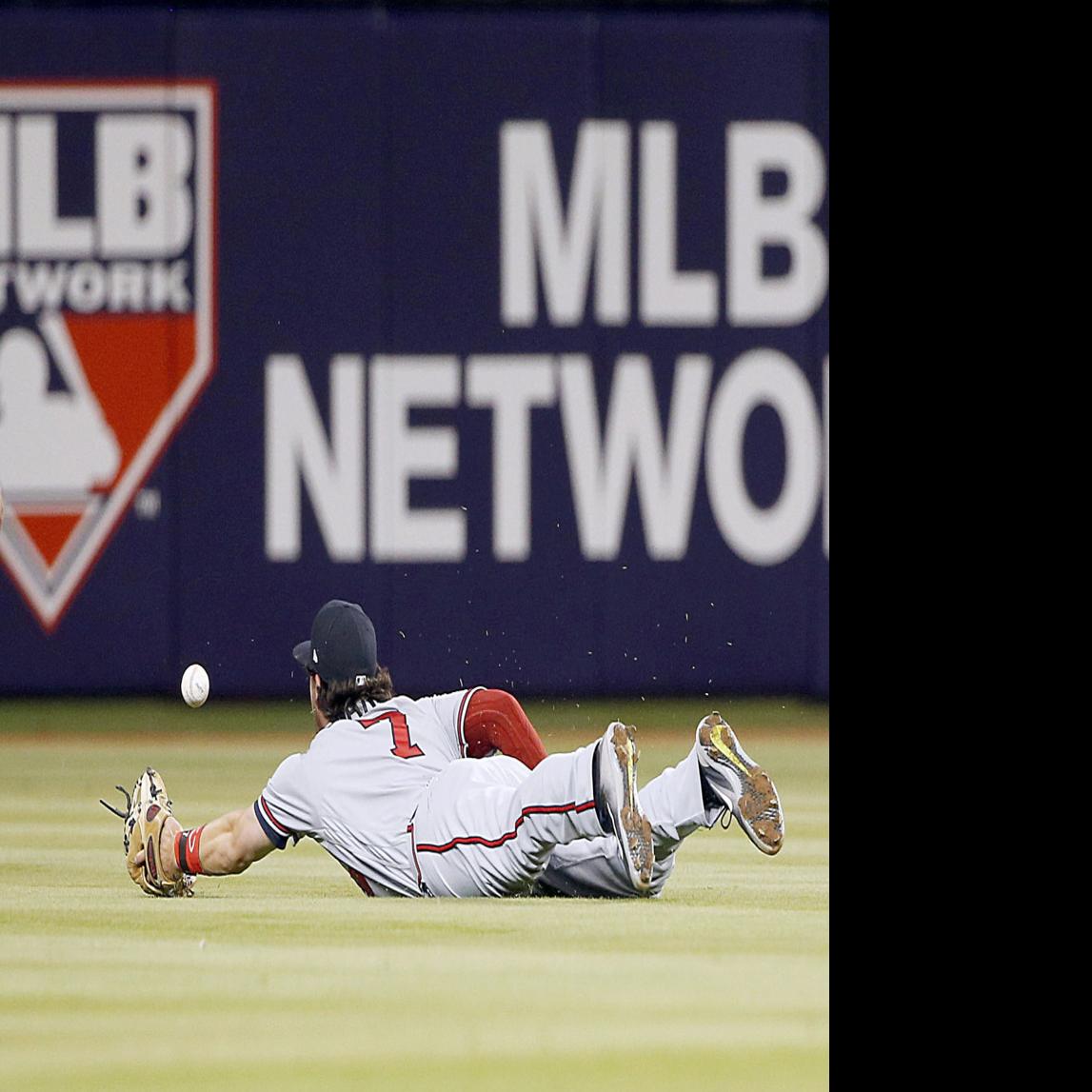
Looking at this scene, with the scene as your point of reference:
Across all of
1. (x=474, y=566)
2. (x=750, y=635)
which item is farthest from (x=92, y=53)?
(x=750, y=635)

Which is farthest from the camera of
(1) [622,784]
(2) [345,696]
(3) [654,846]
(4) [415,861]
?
(2) [345,696]

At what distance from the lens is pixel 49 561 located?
1068 centimetres

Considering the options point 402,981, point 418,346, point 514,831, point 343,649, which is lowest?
point 402,981

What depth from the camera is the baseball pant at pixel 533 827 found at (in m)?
4.98

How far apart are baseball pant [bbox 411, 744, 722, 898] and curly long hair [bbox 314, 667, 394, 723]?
32 centimetres

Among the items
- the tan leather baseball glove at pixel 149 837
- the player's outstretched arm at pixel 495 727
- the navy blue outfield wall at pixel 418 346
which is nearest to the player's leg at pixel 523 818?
the player's outstretched arm at pixel 495 727

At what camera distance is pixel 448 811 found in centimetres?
518

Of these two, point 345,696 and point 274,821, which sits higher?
point 345,696

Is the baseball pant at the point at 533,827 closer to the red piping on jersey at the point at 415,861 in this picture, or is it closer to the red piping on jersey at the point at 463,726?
the red piping on jersey at the point at 415,861

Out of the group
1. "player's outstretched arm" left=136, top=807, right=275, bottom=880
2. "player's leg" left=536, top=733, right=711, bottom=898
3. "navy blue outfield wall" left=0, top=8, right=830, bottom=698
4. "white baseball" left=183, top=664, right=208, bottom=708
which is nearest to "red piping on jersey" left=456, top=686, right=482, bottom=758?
"player's leg" left=536, top=733, right=711, bottom=898

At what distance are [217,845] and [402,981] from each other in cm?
97

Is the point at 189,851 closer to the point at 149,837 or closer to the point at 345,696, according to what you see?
the point at 149,837

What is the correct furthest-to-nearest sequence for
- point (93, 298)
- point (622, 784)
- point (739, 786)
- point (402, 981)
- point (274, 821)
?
point (93, 298) → point (274, 821) → point (739, 786) → point (622, 784) → point (402, 981)

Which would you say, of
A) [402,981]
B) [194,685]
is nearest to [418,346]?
[194,685]
